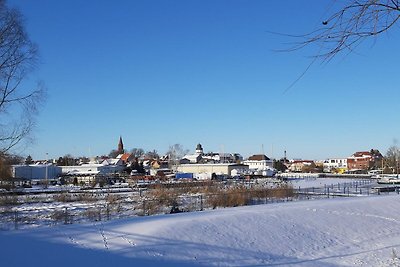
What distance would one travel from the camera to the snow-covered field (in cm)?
1405

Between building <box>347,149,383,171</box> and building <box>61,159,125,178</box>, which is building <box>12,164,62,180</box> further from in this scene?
building <box>347,149,383,171</box>

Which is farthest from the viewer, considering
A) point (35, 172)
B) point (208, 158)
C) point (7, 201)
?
point (208, 158)

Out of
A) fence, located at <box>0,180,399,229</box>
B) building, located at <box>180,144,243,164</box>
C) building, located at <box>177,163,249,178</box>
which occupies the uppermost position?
building, located at <box>180,144,243,164</box>

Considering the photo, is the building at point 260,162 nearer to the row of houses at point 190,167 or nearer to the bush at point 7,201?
the row of houses at point 190,167

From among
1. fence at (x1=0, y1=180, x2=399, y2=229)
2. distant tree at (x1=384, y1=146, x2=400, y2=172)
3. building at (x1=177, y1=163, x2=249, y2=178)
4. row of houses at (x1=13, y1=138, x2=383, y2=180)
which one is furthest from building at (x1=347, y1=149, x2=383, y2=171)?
fence at (x1=0, y1=180, x2=399, y2=229)

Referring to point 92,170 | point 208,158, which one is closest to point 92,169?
point 92,170

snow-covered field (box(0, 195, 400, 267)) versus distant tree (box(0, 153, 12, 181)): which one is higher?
distant tree (box(0, 153, 12, 181))

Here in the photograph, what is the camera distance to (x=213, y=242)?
53.2 feet

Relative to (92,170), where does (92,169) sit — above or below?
above

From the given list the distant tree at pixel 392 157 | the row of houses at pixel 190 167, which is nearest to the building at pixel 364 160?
the row of houses at pixel 190 167

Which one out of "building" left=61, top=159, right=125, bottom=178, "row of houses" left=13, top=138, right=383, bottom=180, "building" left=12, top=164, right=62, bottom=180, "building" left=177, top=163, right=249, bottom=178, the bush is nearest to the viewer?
the bush

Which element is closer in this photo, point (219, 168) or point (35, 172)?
point (35, 172)

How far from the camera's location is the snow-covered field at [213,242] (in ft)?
46.1

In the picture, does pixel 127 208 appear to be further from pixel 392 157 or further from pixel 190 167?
pixel 392 157
